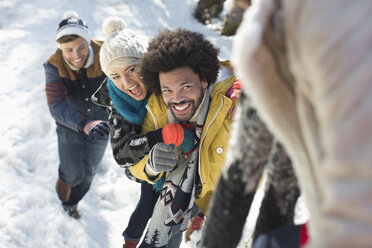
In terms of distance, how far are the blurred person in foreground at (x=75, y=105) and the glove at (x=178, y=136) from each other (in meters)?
0.79

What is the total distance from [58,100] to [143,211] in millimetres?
1105

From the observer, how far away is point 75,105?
9.02ft

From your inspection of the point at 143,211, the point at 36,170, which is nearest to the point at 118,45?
the point at 143,211

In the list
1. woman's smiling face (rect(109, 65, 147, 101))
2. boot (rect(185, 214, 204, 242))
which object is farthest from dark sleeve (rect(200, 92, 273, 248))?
boot (rect(185, 214, 204, 242))

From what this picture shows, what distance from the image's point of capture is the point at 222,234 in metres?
0.86

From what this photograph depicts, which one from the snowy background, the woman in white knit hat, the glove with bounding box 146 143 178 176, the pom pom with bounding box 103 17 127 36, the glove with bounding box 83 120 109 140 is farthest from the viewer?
the snowy background

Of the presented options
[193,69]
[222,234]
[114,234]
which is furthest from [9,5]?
[222,234]

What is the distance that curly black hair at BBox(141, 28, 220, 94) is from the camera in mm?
1670

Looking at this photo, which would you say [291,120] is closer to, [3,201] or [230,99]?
[230,99]

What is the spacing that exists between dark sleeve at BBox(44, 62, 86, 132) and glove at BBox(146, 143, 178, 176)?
1.07 metres

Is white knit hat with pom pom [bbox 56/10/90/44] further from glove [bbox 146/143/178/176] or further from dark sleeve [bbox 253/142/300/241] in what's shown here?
dark sleeve [bbox 253/142/300/241]

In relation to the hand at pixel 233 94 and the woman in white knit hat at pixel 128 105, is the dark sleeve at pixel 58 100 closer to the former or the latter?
the woman in white knit hat at pixel 128 105

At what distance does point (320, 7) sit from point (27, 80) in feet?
15.1

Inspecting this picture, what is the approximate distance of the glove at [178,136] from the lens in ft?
5.55
